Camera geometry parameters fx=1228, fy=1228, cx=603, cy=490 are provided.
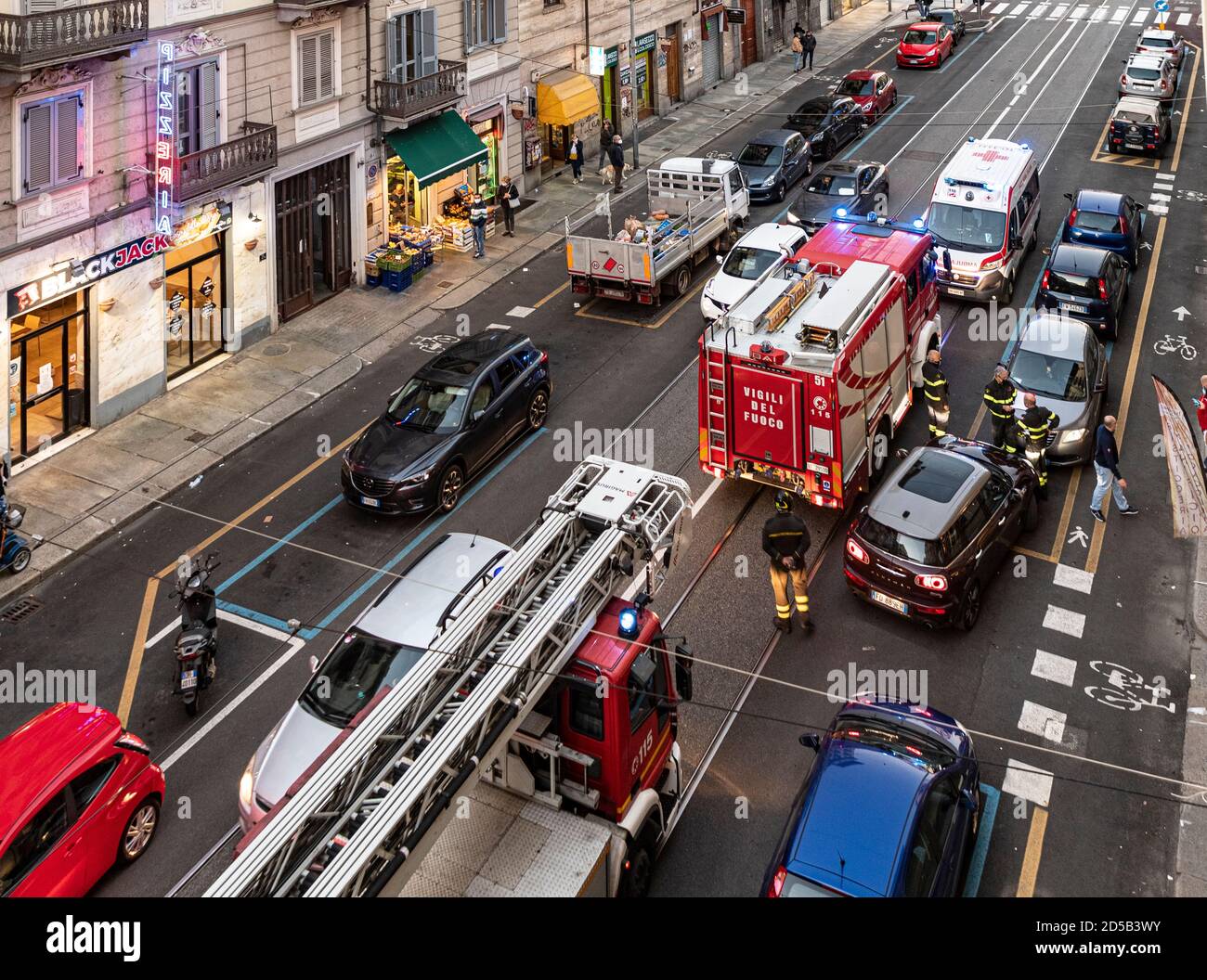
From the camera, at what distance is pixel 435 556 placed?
15492mm

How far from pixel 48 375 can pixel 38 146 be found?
13.0 feet

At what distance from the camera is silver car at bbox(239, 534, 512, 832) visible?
13.1m

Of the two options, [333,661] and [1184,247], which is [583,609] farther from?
[1184,247]

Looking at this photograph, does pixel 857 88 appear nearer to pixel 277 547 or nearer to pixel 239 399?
pixel 239 399

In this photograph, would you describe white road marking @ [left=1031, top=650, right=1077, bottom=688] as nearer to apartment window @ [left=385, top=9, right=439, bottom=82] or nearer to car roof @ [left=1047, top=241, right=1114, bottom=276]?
car roof @ [left=1047, top=241, right=1114, bottom=276]

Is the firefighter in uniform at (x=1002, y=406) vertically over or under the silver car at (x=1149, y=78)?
under

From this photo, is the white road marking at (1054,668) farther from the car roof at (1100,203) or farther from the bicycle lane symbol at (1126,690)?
the car roof at (1100,203)

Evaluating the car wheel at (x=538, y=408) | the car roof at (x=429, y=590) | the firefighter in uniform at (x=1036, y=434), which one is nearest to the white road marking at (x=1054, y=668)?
the firefighter in uniform at (x=1036, y=434)

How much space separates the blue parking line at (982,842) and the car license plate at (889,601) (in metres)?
3.03

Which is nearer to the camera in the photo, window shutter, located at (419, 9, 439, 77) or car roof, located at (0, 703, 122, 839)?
car roof, located at (0, 703, 122, 839)

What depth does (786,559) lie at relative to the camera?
643 inches

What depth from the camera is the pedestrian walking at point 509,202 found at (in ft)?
106

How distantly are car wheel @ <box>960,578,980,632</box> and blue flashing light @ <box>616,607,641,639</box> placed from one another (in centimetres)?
617

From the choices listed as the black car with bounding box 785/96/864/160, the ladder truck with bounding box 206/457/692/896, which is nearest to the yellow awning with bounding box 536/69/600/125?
the black car with bounding box 785/96/864/160
